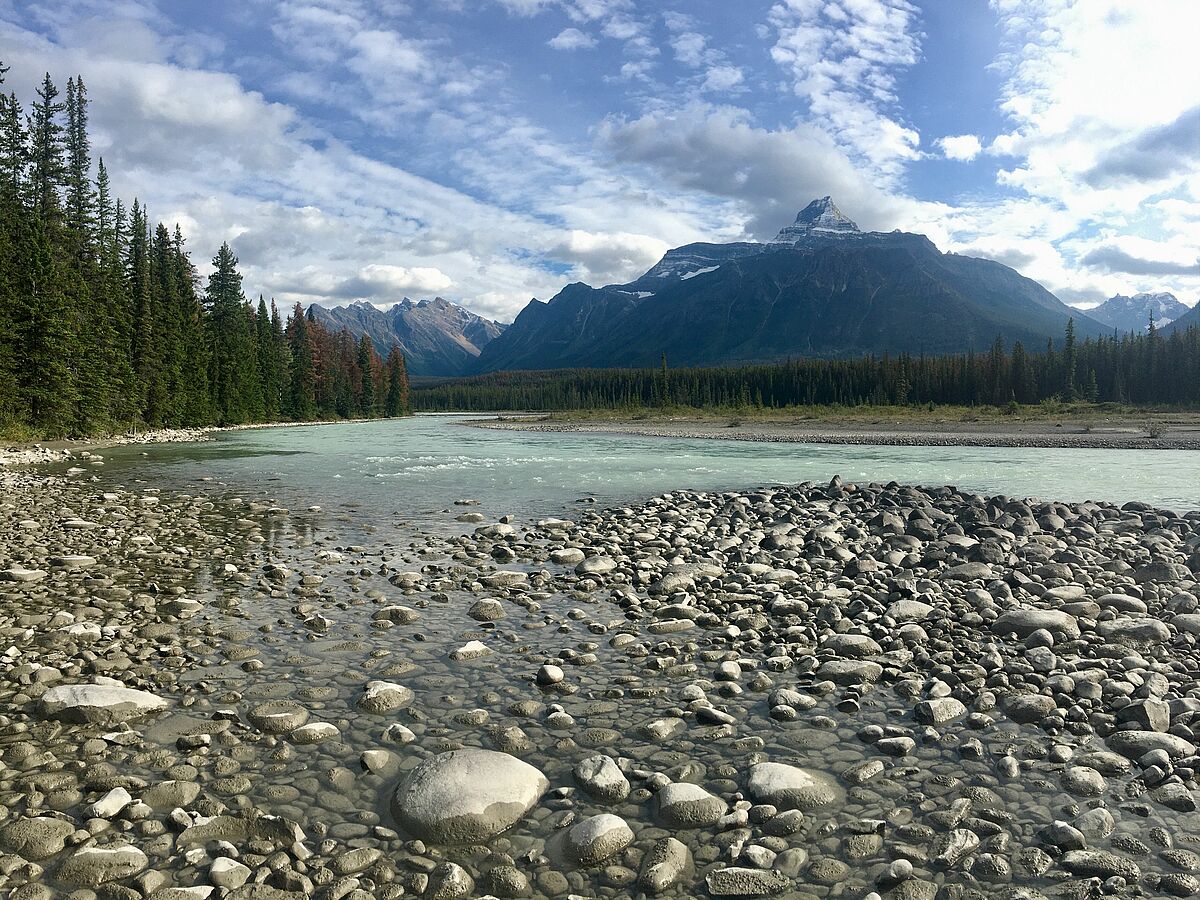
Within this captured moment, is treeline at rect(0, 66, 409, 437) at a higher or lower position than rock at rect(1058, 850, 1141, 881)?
higher

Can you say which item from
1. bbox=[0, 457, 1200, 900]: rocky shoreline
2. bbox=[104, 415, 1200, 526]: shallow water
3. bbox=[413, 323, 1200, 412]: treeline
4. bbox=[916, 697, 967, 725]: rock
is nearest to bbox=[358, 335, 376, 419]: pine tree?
bbox=[413, 323, 1200, 412]: treeline

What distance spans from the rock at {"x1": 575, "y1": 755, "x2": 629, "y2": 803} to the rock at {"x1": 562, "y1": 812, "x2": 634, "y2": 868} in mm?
367

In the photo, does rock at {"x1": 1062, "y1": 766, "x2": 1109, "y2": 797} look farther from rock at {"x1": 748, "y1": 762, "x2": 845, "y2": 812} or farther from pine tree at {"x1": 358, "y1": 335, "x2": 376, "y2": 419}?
pine tree at {"x1": 358, "y1": 335, "x2": 376, "y2": 419}

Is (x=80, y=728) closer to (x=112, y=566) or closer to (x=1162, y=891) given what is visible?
(x=112, y=566)

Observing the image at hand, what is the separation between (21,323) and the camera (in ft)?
126

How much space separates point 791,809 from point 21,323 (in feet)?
159

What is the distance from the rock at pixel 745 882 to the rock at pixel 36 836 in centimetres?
373

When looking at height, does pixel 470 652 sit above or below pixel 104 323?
below

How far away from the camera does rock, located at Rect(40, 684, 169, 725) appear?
5590 millimetres

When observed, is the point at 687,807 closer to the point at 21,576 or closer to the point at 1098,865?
the point at 1098,865

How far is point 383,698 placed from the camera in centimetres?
621

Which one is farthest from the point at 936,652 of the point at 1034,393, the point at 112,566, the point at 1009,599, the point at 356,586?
the point at 1034,393

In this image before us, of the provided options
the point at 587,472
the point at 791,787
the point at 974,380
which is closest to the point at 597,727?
the point at 791,787

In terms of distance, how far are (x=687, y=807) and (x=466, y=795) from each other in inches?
57.8
